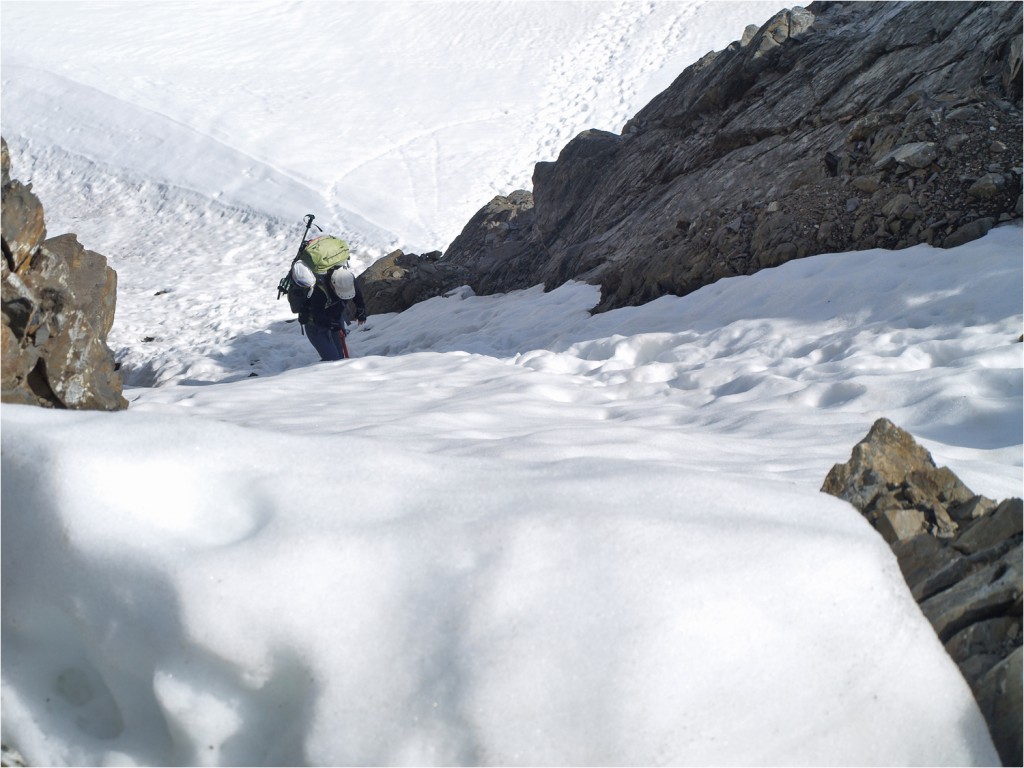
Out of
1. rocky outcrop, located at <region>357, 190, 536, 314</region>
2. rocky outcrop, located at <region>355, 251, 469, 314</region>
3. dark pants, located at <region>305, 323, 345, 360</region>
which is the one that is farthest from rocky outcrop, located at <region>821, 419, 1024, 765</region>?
rocky outcrop, located at <region>355, 251, 469, 314</region>

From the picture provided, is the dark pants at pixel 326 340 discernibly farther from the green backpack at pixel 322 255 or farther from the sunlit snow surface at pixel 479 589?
the sunlit snow surface at pixel 479 589

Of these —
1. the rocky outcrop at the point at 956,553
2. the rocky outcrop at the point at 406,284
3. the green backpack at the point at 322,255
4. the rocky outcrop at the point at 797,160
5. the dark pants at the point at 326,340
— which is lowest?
the rocky outcrop at the point at 956,553

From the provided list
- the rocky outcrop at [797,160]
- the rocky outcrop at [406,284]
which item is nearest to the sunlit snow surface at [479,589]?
the rocky outcrop at [797,160]

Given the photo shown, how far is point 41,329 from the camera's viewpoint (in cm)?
487

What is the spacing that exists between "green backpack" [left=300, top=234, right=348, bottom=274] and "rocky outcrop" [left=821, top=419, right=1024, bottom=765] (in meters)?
6.40

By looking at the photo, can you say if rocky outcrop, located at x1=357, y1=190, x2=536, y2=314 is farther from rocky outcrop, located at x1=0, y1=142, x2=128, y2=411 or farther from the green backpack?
rocky outcrop, located at x1=0, y1=142, x2=128, y2=411

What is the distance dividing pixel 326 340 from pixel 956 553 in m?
7.63

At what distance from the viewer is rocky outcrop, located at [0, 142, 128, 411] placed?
4703 mm

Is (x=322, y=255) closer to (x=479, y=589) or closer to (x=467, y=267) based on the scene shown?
(x=467, y=267)

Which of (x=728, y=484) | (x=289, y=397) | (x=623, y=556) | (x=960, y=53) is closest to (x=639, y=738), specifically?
(x=623, y=556)

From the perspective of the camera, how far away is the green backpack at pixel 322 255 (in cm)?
879

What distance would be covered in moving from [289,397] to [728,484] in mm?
4220

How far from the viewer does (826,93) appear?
33.2 feet

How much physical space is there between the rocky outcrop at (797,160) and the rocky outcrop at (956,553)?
4.68 metres
